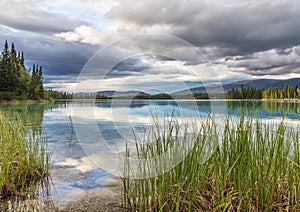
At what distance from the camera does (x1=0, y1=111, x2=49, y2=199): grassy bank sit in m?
3.93

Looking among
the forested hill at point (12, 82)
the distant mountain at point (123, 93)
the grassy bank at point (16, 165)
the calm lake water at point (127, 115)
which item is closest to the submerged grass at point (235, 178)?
the calm lake water at point (127, 115)

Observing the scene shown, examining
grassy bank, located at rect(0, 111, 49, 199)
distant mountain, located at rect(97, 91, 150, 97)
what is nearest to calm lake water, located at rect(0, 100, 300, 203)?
distant mountain, located at rect(97, 91, 150, 97)

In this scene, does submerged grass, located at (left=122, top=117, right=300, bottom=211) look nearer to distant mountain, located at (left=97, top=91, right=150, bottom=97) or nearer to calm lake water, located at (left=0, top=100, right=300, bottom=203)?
calm lake water, located at (left=0, top=100, right=300, bottom=203)

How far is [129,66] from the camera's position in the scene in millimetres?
3711

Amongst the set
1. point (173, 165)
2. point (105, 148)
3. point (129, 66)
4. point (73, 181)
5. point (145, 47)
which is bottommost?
point (73, 181)

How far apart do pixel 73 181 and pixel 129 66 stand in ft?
8.63

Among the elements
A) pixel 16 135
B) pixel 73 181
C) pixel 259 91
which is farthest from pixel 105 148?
pixel 259 91

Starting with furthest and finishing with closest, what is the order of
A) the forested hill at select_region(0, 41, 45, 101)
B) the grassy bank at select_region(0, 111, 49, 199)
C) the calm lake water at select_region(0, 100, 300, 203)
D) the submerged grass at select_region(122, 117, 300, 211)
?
the forested hill at select_region(0, 41, 45, 101)
the grassy bank at select_region(0, 111, 49, 199)
the calm lake water at select_region(0, 100, 300, 203)
the submerged grass at select_region(122, 117, 300, 211)

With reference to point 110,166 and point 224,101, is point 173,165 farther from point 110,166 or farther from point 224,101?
point 110,166

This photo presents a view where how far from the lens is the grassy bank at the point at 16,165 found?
12.9 feet

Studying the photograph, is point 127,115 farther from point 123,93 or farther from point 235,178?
point 235,178

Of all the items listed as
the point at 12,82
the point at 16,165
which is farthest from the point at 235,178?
the point at 12,82

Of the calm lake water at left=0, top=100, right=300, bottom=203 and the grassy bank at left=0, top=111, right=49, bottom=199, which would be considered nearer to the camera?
the calm lake water at left=0, top=100, right=300, bottom=203

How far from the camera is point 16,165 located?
4.59m
